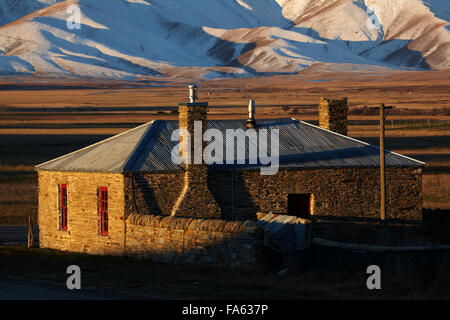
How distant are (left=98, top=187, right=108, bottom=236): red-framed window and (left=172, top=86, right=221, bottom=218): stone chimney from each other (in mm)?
2198

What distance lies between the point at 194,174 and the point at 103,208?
124 inches

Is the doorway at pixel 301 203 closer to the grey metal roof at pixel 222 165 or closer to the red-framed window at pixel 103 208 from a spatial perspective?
the grey metal roof at pixel 222 165

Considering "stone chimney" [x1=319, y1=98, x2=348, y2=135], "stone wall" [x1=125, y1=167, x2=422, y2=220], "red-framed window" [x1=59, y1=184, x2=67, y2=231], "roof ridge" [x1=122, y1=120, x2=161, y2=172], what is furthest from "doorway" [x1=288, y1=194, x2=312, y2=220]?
"red-framed window" [x1=59, y1=184, x2=67, y2=231]

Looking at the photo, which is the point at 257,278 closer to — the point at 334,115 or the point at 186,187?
the point at 186,187

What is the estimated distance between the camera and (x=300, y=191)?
32.9m

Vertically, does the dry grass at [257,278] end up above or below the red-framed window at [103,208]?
below

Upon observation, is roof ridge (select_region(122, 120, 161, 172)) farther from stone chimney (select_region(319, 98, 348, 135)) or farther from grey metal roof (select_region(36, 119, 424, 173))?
stone chimney (select_region(319, 98, 348, 135))

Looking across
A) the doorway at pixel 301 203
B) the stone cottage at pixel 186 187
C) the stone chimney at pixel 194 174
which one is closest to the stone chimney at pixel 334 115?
the stone cottage at pixel 186 187

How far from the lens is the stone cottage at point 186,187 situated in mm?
30453

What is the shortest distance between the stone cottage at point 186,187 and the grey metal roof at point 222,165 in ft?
0.12

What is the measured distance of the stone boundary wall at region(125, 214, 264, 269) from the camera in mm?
25114

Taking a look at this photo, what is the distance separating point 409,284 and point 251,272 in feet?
14.6

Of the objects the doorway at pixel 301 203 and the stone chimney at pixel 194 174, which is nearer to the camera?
the stone chimney at pixel 194 174
